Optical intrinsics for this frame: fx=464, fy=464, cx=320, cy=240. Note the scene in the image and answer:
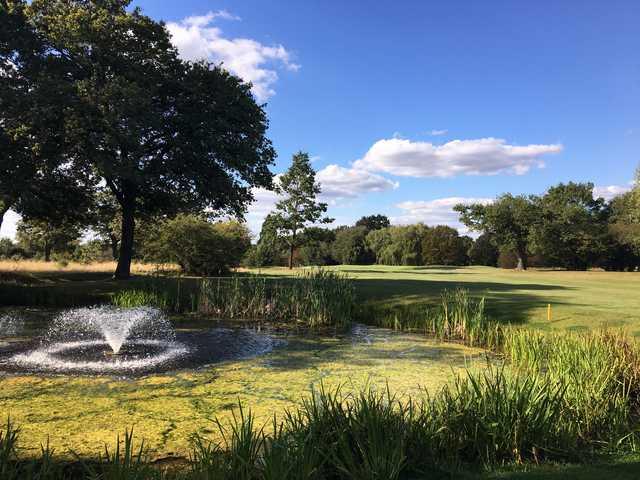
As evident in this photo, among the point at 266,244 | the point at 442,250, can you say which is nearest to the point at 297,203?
the point at 266,244

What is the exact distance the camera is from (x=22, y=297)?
1756 centimetres

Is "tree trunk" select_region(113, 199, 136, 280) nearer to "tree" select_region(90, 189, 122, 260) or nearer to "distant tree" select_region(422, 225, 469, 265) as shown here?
"tree" select_region(90, 189, 122, 260)

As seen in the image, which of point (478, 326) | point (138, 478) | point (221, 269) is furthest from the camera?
point (221, 269)

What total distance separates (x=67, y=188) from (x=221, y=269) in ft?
A: 40.1

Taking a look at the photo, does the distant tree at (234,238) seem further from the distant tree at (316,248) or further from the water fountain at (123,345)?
the water fountain at (123,345)

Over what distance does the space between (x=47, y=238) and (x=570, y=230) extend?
5872cm

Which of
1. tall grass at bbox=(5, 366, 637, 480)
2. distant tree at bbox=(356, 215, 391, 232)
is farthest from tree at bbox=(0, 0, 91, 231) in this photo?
distant tree at bbox=(356, 215, 391, 232)

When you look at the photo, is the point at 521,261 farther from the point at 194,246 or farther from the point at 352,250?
the point at 194,246

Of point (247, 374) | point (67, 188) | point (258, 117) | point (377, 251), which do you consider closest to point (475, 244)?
point (377, 251)

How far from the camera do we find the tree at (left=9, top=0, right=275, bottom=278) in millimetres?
19719

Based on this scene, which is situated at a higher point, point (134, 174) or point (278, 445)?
point (134, 174)

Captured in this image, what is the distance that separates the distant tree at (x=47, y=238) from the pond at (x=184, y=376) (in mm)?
28689

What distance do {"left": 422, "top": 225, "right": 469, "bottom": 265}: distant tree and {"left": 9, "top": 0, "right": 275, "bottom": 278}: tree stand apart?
53.5 metres

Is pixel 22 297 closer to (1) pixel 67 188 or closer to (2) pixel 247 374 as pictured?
(1) pixel 67 188
